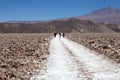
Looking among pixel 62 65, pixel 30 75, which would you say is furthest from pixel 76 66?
pixel 30 75

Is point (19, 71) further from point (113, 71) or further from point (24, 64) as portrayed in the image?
point (113, 71)

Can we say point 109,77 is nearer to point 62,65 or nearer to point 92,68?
point 92,68

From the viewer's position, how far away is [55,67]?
17156mm

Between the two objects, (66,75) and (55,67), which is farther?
(55,67)

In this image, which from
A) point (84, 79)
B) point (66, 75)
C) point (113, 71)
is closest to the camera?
point (84, 79)

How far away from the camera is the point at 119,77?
546 inches

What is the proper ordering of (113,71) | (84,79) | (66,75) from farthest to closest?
1. (113,71)
2. (66,75)
3. (84,79)

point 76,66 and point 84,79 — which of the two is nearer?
point 84,79

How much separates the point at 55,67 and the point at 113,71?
3.26 meters

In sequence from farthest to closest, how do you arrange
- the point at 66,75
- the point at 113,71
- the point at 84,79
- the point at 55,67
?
the point at 55,67
the point at 113,71
the point at 66,75
the point at 84,79

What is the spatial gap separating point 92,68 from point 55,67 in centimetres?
204

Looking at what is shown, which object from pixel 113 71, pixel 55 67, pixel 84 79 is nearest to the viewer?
pixel 84 79

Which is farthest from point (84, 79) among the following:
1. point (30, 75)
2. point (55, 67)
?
point (55, 67)

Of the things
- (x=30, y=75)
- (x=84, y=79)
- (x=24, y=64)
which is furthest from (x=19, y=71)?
(x=84, y=79)
